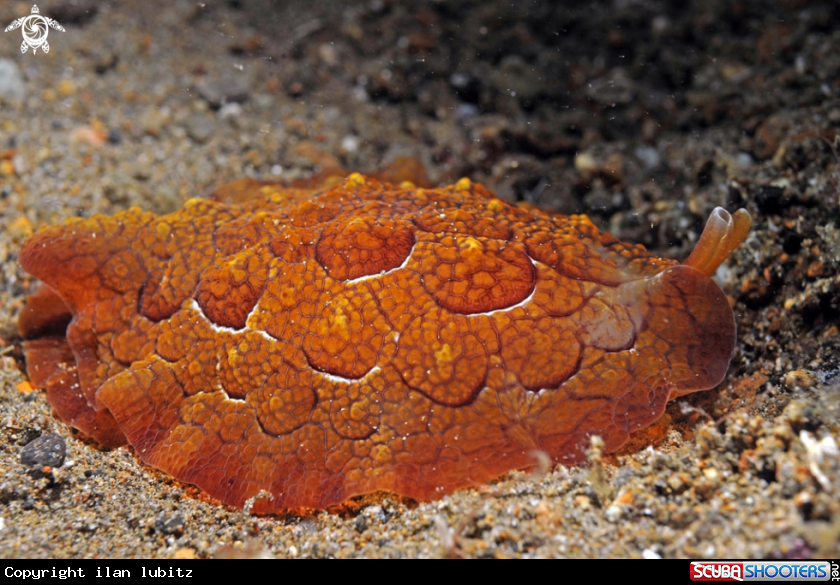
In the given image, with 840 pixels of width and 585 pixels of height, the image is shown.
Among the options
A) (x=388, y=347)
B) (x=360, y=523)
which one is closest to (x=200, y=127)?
(x=388, y=347)

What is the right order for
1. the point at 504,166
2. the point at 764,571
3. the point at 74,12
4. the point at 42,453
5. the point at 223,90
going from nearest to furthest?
the point at 764,571 < the point at 42,453 < the point at 504,166 < the point at 223,90 < the point at 74,12

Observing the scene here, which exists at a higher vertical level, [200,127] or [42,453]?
[200,127]

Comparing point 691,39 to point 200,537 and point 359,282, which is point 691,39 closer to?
point 359,282

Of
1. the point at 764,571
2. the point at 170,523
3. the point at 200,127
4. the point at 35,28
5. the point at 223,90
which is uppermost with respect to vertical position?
the point at 35,28

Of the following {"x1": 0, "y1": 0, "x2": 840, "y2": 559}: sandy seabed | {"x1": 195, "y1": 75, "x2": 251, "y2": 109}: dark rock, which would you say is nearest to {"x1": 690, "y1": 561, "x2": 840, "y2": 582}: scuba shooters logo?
{"x1": 0, "y1": 0, "x2": 840, "y2": 559}: sandy seabed

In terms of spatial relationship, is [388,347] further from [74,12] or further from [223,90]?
[74,12]

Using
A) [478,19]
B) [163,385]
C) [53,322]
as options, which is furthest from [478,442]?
[478,19]

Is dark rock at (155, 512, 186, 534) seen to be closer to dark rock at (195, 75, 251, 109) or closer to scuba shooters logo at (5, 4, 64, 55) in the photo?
dark rock at (195, 75, 251, 109)
